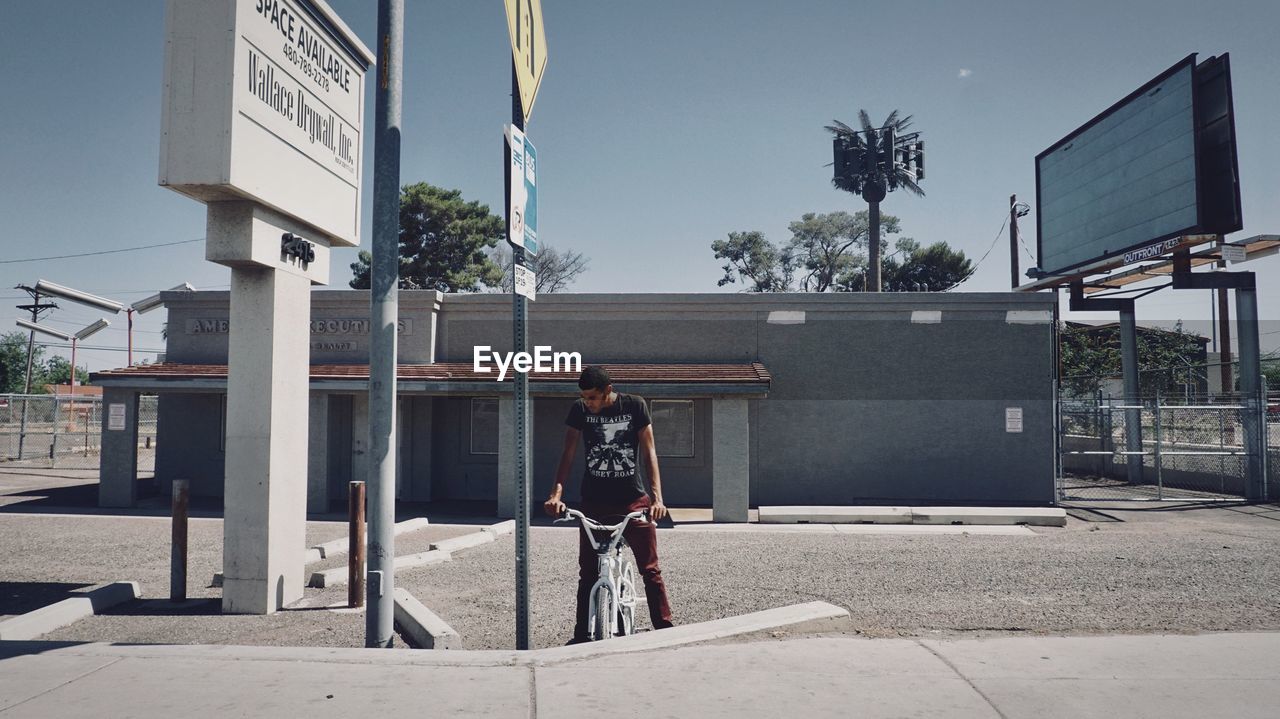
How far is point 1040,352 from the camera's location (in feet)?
56.4

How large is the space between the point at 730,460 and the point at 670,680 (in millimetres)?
10479

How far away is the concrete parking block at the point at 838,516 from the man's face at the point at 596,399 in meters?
9.28

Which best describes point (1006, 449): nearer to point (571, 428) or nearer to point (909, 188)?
point (571, 428)

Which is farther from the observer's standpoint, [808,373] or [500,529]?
[808,373]

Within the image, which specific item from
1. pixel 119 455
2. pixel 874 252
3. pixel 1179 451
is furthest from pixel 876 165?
pixel 119 455

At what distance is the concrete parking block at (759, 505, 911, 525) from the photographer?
1413 cm

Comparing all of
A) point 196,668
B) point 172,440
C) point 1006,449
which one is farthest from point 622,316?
point 196,668

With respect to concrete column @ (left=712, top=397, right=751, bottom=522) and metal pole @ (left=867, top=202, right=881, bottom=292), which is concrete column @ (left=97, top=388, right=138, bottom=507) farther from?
metal pole @ (left=867, top=202, right=881, bottom=292)

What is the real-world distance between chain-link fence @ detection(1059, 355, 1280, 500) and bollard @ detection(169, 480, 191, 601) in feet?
47.3

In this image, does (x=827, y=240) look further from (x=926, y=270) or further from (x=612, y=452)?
(x=612, y=452)

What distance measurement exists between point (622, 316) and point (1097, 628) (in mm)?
12252

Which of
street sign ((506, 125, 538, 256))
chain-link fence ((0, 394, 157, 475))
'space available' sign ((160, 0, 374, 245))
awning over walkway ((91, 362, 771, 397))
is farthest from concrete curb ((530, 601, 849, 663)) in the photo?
chain-link fence ((0, 394, 157, 475))

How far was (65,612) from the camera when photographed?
21.6 ft

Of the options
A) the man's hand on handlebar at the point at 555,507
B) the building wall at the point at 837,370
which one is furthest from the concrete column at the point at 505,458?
the man's hand on handlebar at the point at 555,507
